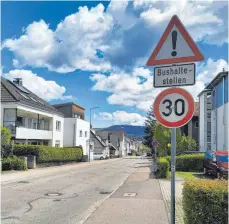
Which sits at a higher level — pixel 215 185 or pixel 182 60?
pixel 182 60

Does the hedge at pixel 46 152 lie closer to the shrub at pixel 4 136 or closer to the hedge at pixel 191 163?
the shrub at pixel 4 136

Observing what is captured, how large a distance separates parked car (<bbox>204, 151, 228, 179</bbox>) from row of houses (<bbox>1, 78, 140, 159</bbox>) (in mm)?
20152

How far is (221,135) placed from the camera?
33.9 m

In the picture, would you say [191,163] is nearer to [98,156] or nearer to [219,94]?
[219,94]

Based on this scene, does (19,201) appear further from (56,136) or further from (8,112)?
(56,136)

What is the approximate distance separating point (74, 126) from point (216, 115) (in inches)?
833

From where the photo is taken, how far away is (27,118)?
39281 mm

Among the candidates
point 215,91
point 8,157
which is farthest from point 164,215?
point 215,91

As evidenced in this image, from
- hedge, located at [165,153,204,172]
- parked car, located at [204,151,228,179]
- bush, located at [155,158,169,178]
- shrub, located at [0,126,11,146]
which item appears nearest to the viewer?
parked car, located at [204,151,228,179]

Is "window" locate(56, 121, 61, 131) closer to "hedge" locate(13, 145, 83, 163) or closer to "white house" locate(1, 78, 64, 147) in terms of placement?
"white house" locate(1, 78, 64, 147)

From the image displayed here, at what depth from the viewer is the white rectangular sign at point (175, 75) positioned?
4254mm

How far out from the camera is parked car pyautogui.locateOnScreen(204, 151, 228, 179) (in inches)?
664

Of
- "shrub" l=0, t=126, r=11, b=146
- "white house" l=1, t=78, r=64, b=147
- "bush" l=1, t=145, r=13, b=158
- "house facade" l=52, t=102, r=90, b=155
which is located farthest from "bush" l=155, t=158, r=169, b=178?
"house facade" l=52, t=102, r=90, b=155

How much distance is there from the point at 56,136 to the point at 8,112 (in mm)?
11909
